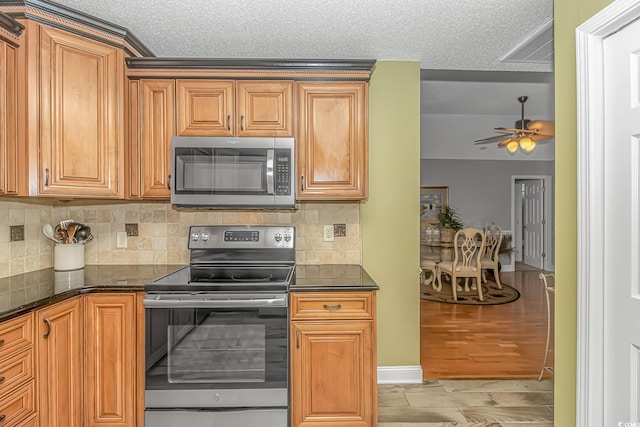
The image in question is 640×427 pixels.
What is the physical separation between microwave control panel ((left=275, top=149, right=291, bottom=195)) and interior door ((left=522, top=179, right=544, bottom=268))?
688 cm

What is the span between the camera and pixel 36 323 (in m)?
1.72

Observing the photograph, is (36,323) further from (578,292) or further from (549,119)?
(549,119)

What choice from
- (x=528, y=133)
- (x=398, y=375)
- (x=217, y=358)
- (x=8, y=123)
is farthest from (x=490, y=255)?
(x=8, y=123)

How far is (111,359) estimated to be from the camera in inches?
80.9

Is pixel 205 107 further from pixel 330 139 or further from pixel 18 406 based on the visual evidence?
pixel 18 406

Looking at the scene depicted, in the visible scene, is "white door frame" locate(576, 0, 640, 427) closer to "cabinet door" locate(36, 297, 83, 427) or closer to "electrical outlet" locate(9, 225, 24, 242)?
"cabinet door" locate(36, 297, 83, 427)

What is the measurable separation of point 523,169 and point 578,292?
656 centimetres

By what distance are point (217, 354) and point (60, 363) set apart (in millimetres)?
766

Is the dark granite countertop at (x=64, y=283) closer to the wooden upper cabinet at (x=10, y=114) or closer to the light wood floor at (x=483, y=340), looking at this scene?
the wooden upper cabinet at (x=10, y=114)

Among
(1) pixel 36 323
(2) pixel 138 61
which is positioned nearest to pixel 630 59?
(2) pixel 138 61

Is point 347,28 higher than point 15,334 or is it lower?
higher

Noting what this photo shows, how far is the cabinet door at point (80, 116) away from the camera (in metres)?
2.02

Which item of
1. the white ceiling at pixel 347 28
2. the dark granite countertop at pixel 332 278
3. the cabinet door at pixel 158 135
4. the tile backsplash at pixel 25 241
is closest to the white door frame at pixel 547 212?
the white ceiling at pixel 347 28

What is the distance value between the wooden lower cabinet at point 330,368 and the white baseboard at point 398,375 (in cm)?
77
